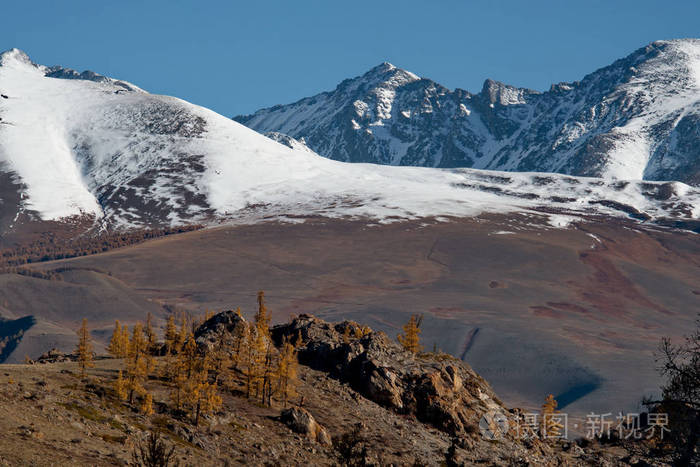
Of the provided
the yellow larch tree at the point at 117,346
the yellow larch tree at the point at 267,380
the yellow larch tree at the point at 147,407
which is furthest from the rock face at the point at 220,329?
the yellow larch tree at the point at 147,407

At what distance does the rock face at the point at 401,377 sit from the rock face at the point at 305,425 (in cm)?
1067

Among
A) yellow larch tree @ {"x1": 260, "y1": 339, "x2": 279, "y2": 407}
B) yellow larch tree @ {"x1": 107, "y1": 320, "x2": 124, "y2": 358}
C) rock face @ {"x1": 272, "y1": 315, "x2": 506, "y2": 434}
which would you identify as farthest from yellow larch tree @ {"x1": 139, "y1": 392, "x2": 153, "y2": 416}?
rock face @ {"x1": 272, "y1": 315, "x2": 506, "y2": 434}

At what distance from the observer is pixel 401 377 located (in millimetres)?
63312

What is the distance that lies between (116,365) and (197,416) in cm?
1266

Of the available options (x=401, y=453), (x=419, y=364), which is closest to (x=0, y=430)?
(x=401, y=453)

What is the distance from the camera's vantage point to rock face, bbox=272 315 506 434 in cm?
6053

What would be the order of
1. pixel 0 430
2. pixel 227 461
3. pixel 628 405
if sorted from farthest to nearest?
pixel 628 405, pixel 227 461, pixel 0 430

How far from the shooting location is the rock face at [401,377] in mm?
60531

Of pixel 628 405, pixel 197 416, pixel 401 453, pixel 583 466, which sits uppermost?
pixel 197 416

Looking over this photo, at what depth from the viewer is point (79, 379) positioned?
49281 millimetres

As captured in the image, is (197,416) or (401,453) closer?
(197,416)

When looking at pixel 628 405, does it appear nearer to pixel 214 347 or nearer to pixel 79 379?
pixel 214 347

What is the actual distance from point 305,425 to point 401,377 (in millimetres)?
15129

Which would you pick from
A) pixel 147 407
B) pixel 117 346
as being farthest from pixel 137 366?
pixel 117 346
